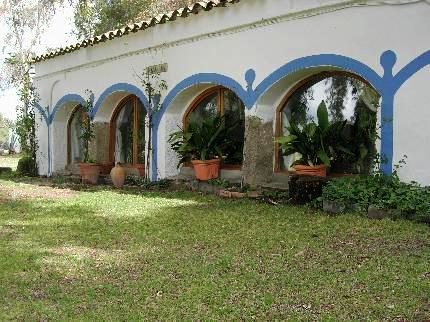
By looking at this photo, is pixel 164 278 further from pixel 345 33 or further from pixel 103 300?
pixel 345 33

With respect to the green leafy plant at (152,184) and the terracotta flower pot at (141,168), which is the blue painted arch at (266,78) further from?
the terracotta flower pot at (141,168)

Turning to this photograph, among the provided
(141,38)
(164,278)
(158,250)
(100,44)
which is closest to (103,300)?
(164,278)

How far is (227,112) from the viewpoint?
10.7 m

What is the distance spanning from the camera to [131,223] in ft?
21.7

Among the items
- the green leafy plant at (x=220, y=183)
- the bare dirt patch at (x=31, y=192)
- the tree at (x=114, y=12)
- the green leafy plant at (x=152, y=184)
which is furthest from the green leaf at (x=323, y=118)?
the tree at (x=114, y=12)

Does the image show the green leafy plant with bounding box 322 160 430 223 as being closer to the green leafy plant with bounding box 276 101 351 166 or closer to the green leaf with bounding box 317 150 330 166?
the green leaf with bounding box 317 150 330 166

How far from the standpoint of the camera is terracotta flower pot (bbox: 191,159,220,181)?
986 cm

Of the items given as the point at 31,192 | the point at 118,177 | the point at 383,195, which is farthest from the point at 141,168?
the point at 383,195

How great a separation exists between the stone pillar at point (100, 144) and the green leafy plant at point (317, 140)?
6.40m

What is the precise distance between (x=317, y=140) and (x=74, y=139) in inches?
371

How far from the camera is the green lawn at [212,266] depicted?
11.5 ft

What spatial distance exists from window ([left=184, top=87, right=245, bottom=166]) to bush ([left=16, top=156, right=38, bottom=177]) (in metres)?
6.64

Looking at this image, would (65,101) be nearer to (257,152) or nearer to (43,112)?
(43,112)

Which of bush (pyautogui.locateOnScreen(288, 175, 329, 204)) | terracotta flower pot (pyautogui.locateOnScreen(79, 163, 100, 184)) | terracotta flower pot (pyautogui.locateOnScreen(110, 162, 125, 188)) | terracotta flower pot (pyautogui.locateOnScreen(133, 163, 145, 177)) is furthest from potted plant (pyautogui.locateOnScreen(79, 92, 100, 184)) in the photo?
bush (pyautogui.locateOnScreen(288, 175, 329, 204))
